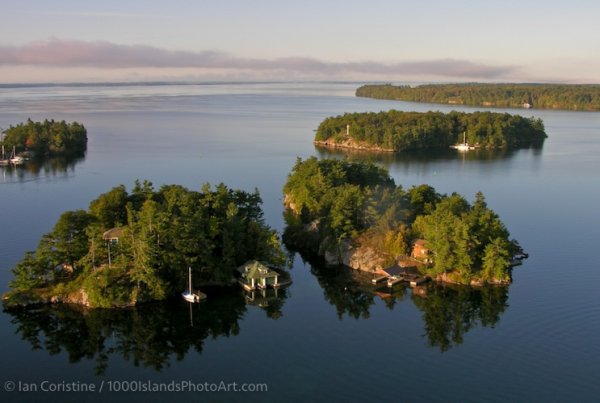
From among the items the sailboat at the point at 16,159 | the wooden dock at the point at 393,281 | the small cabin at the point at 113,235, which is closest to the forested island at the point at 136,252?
the small cabin at the point at 113,235

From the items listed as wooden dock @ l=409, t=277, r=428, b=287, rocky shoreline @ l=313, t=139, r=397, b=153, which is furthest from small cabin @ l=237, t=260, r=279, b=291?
rocky shoreline @ l=313, t=139, r=397, b=153

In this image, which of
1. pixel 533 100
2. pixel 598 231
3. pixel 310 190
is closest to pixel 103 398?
pixel 310 190

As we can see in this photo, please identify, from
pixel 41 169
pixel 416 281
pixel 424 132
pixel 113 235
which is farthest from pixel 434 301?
pixel 424 132

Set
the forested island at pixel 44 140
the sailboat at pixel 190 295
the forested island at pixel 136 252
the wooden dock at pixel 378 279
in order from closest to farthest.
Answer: the forested island at pixel 136 252 < the sailboat at pixel 190 295 < the wooden dock at pixel 378 279 < the forested island at pixel 44 140

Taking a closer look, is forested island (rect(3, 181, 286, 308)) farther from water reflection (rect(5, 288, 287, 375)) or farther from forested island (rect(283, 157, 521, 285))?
forested island (rect(283, 157, 521, 285))

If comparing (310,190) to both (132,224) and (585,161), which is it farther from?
(585,161)

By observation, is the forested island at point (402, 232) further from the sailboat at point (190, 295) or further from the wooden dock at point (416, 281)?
the sailboat at point (190, 295)
